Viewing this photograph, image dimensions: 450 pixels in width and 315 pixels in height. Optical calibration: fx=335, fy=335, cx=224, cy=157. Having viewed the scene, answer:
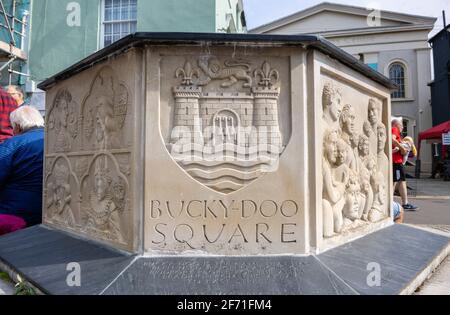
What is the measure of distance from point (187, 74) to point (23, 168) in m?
2.43

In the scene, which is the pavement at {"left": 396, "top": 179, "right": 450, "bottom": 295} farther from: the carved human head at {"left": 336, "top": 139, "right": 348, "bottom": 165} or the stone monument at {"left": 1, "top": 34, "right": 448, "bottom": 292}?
the carved human head at {"left": 336, "top": 139, "right": 348, "bottom": 165}

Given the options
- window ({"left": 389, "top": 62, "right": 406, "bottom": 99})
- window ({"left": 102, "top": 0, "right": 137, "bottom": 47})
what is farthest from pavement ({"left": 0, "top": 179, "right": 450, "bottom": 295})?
window ({"left": 389, "top": 62, "right": 406, "bottom": 99})

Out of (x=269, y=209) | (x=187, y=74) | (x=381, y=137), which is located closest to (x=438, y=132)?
(x=381, y=137)

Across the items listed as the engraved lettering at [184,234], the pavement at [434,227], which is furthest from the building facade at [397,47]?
the engraved lettering at [184,234]

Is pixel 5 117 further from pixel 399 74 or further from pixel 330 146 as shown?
pixel 399 74

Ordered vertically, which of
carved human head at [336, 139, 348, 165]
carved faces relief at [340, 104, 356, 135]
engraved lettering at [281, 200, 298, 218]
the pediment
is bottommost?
engraved lettering at [281, 200, 298, 218]

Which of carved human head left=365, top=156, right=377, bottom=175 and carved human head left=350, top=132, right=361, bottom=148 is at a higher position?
carved human head left=350, top=132, right=361, bottom=148

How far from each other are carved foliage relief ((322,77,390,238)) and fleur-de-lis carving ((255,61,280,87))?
0.45m

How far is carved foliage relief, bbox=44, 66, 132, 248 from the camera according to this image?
2.55 metres

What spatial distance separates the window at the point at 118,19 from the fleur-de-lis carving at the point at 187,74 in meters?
8.06

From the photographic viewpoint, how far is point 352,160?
303 centimetres

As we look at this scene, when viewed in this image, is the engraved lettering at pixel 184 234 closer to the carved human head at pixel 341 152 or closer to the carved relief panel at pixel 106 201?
the carved relief panel at pixel 106 201

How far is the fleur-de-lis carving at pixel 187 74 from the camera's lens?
7.90 feet
